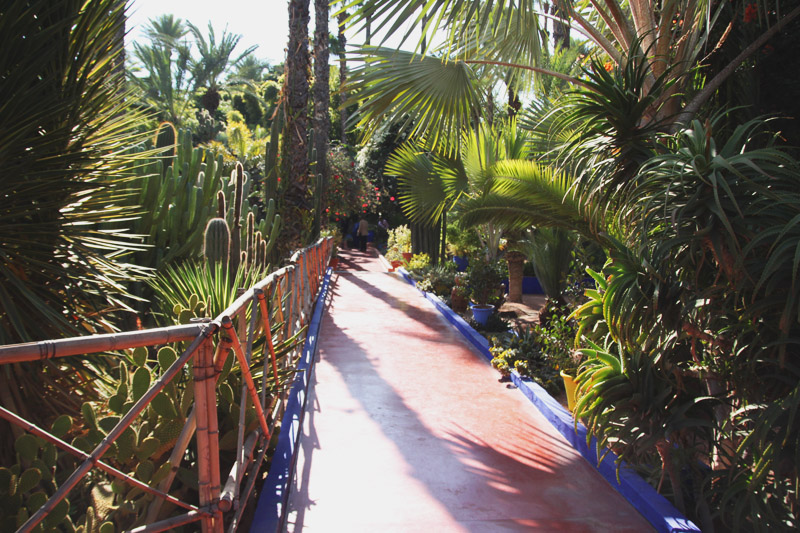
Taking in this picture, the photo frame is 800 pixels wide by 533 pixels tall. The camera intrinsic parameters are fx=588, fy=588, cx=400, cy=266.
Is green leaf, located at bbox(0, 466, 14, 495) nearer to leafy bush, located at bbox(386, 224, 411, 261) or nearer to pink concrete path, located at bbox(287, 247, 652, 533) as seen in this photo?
pink concrete path, located at bbox(287, 247, 652, 533)

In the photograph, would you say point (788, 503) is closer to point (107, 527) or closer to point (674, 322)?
point (674, 322)

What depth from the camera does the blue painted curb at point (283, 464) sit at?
308cm

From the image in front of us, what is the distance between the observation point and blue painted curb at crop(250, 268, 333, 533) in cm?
308

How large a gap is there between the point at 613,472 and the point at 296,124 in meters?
8.31

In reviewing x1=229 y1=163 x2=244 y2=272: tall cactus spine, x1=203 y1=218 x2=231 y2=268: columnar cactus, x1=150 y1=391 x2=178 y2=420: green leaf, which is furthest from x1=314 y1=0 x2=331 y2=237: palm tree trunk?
x1=150 y1=391 x2=178 y2=420: green leaf

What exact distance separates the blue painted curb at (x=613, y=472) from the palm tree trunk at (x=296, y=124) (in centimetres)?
577

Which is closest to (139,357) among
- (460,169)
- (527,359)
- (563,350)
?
(563,350)

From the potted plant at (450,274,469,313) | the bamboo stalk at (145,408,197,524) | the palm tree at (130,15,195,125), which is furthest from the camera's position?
the palm tree at (130,15,195,125)

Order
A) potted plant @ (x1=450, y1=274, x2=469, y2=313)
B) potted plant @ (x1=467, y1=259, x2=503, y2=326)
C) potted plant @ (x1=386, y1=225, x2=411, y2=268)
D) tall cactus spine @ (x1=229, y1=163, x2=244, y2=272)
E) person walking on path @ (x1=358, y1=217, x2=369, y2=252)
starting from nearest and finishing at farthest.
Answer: tall cactus spine @ (x1=229, y1=163, x2=244, y2=272), potted plant @ (x1=467, y1=259, x2=503, y2=326), potted plant @ (x1=450, y1=274, x2=469, y2=313), potted plant @ (x1=386, y1=225, x2=411, y2=268), person walking on path @ (x1=358, y1=217, x2=369, y2=252)

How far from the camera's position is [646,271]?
2.95 metres

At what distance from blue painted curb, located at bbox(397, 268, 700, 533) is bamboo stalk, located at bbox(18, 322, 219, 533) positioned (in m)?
2.50

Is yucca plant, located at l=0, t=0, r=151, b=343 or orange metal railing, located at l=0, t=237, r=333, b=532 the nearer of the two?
orange metal railing, located at l=0, t=237, r=333, b=532

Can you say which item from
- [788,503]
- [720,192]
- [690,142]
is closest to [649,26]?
[690,142]

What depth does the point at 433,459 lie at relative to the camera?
13.7ft
